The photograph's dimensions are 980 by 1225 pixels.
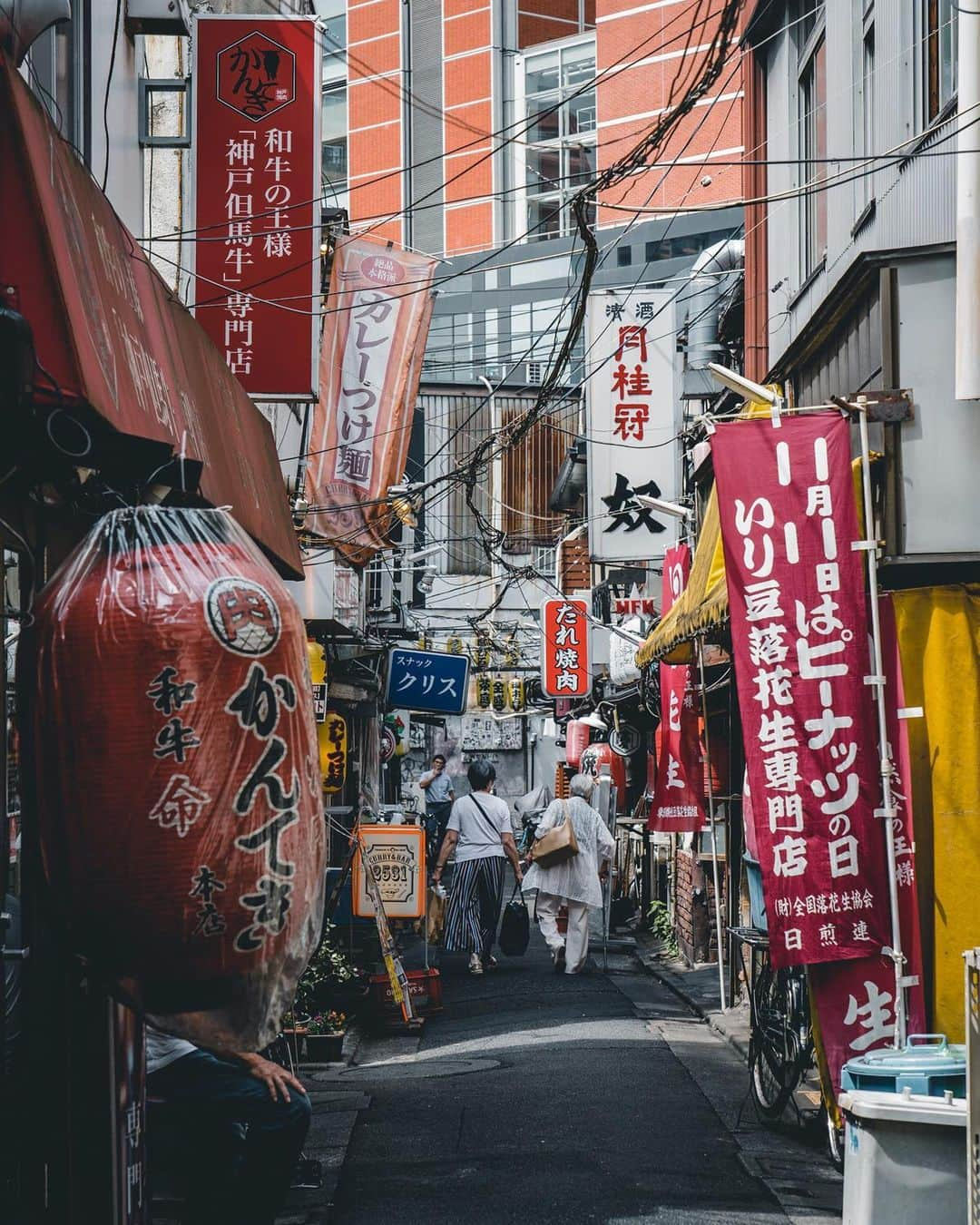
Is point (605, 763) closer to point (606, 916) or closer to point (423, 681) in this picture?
point (423, 681)

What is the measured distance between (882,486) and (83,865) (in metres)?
5.74

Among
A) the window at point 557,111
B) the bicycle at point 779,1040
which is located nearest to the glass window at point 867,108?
the bicycle at point 779,1040

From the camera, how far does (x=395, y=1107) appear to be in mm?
10367

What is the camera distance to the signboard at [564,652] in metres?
29.7

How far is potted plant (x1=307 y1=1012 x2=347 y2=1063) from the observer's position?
39.5 feet

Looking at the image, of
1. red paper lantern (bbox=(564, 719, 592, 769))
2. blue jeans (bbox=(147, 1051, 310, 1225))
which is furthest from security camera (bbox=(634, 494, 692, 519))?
blue jeans (bbox=(147, 1051, 310, 1225))

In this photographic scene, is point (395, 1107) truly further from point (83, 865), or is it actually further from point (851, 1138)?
point (83, 865)

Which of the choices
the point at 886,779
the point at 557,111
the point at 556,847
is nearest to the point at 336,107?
the point at 557,111

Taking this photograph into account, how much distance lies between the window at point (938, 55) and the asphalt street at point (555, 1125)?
22.2ft

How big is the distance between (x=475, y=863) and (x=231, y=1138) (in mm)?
11179

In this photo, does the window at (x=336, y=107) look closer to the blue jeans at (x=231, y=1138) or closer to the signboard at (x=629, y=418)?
the signboard at (x=629, y=418)

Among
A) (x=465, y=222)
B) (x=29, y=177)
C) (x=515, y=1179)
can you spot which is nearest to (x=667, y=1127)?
(x=515, y=1179)

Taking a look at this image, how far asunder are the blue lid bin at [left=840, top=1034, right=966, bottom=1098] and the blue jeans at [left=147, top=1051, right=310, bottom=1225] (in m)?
2.42

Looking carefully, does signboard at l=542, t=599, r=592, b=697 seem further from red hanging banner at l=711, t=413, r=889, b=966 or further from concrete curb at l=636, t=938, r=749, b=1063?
red hanging banner at l=711, t=413, r=889, b=966
